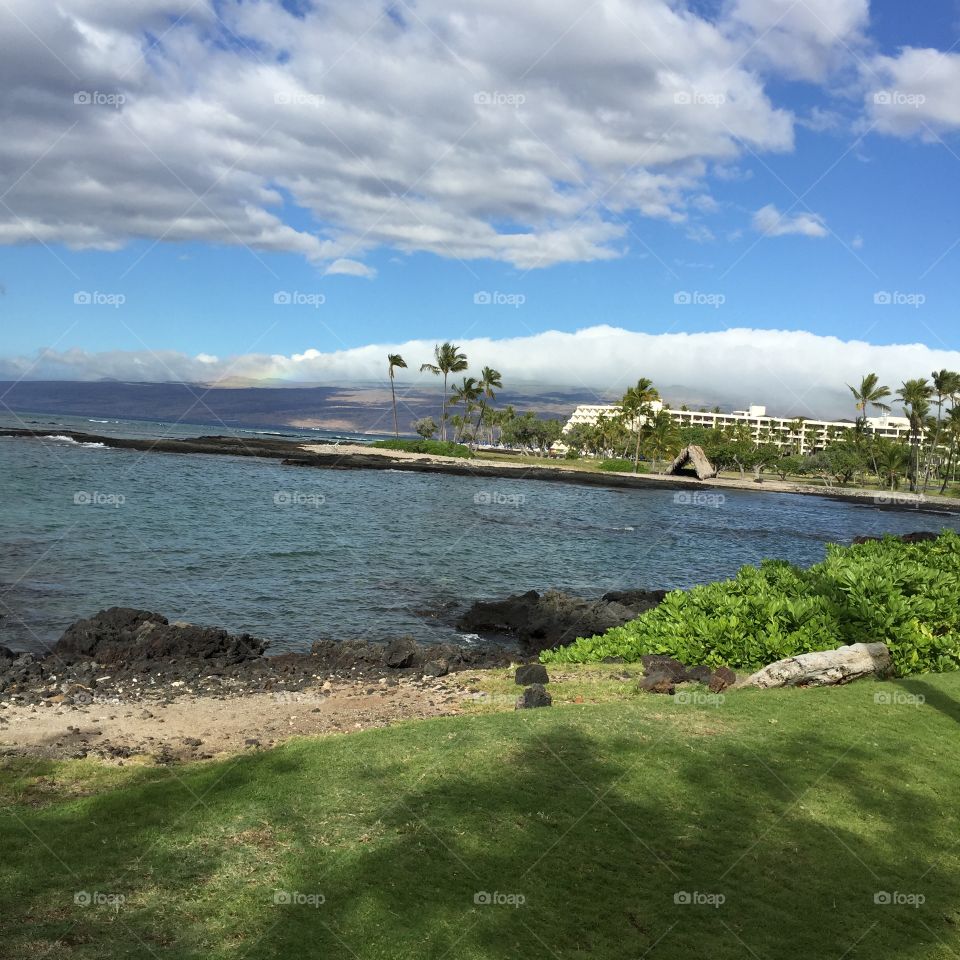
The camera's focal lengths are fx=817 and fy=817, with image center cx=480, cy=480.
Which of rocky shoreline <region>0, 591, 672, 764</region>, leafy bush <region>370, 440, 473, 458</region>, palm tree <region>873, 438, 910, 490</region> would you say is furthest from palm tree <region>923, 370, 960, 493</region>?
rocky shoreline <region>0, 591, 672, 764</region>

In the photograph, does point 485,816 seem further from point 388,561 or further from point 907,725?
point 388,561

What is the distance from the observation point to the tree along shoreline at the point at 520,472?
105 m

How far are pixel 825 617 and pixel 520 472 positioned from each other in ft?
322

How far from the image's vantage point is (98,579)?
2772 cm

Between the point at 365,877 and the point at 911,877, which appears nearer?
the point at 365,877

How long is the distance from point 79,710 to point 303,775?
8119 mm

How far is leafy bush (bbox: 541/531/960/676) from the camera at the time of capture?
1261 cm

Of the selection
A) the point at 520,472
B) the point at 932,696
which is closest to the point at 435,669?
the point at 932,696

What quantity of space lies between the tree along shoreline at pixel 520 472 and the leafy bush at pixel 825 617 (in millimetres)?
77207

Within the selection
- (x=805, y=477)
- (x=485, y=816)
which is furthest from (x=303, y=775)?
(x=805, y=477)

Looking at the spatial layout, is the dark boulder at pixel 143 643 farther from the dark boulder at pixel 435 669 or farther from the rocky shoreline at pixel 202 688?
the dark boulder at pixel 435 669

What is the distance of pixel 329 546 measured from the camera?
38.5m

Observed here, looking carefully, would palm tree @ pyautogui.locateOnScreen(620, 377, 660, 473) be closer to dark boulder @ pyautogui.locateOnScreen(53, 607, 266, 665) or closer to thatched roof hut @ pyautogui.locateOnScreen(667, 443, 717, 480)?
thatched roof hut @ pyautogui.locateOnScreen(667, 443, 717, 480)

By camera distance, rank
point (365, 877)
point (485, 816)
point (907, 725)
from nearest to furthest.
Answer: point (365, 877)
point (485, 816)
point (907, 725)
